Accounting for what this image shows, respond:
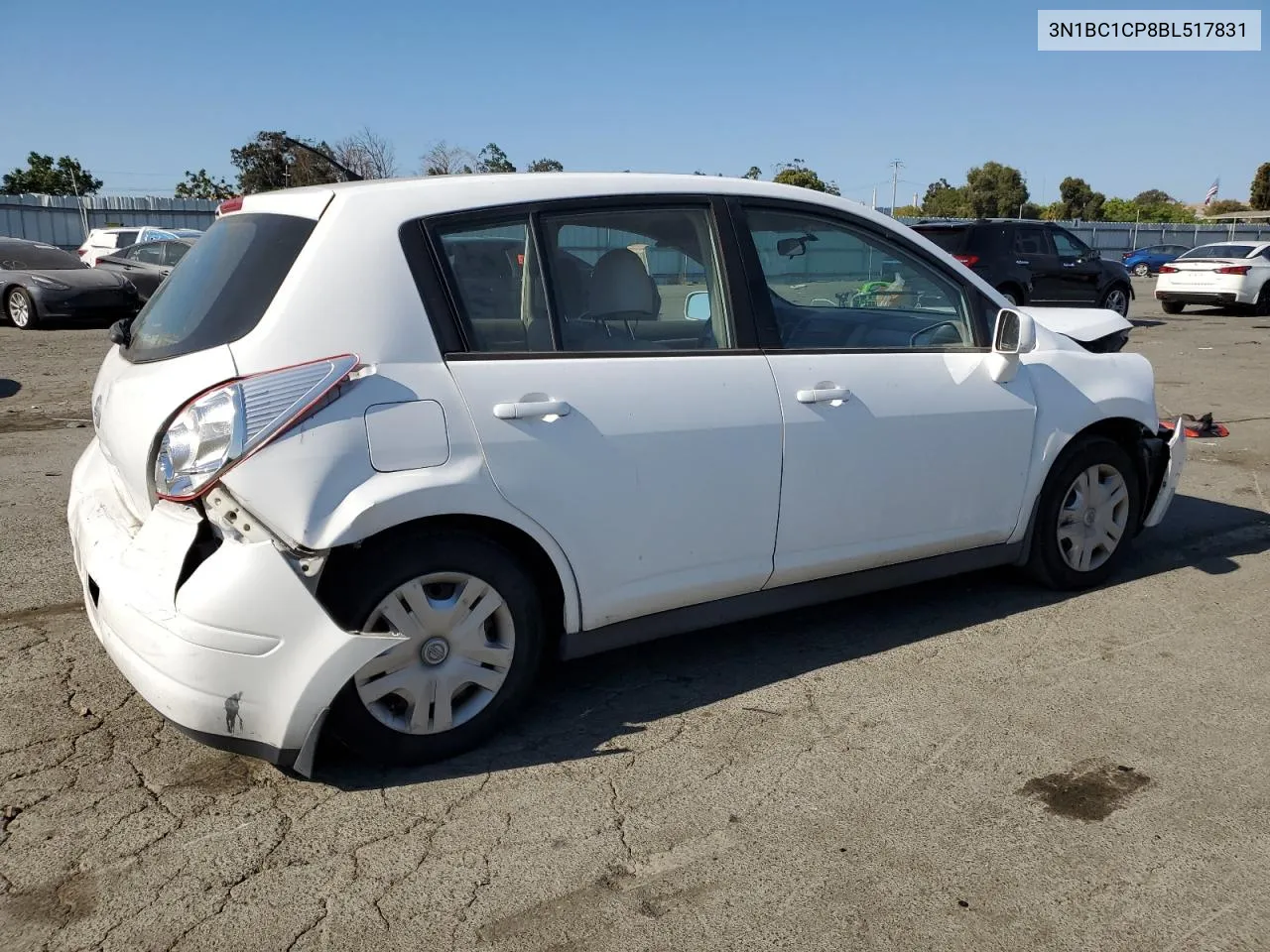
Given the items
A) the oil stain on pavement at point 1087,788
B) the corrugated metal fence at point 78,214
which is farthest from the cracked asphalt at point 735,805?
the corrugated metal fence at point 78,214

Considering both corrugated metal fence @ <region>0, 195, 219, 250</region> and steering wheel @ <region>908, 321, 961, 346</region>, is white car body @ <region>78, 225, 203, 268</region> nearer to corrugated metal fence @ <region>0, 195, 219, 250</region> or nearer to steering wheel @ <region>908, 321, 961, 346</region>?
corrugated metal fence @ <region>0, 195, 219, 250</region>

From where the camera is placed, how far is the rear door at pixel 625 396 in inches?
131

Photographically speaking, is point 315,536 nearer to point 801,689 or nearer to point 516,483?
point 516,483

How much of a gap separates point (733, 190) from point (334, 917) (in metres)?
2.66

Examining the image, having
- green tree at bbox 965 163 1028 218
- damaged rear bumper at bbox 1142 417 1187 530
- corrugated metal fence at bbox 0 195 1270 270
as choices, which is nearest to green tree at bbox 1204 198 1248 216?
green tree at bbox 965 163 1028 218

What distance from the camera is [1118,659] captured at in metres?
4.15

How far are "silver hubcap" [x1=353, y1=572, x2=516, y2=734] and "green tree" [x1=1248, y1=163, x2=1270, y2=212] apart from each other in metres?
90.6

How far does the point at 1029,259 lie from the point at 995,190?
6147cm

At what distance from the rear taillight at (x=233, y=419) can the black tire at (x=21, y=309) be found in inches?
572

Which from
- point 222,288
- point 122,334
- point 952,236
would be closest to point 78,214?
point 952,236

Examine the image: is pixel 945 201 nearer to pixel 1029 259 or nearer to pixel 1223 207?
pixel 1223 207

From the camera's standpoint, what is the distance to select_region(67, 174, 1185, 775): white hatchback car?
2.99m

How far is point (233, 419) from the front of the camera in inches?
116

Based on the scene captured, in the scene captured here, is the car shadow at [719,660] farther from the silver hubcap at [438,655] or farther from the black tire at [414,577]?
the silver hubcap at [438,655]
